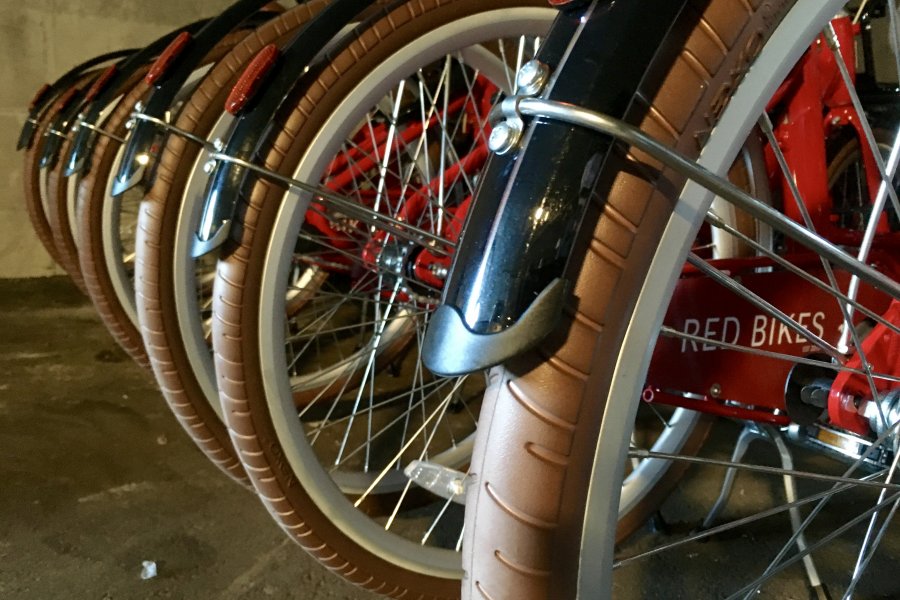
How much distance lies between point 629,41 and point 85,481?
1284 millimetres

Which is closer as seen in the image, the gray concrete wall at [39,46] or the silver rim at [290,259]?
the silver rim at [290,259]

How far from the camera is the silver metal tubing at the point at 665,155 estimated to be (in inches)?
13.4

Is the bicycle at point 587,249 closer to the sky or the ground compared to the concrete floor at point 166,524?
closer to the sky

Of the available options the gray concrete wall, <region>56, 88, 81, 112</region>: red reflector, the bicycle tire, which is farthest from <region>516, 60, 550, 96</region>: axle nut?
the gray concrete wall

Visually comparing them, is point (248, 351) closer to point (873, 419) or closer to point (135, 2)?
point (873, 419)

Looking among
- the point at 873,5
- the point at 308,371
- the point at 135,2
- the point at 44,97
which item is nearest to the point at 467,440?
the point at 308,371

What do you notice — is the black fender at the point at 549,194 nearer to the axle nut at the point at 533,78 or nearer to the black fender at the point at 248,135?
the axle nut at the point at 533,78

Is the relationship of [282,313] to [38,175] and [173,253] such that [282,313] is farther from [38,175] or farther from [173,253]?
[38,175]

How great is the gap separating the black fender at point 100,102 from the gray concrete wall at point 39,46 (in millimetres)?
1216

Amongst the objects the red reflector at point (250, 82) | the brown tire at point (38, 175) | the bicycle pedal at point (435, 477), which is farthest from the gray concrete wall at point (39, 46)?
the bicycle pedal at point (435, 477)

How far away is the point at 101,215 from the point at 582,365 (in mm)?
1222

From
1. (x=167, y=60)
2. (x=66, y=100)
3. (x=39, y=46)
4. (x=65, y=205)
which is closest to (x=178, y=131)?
(x=167, y=60)

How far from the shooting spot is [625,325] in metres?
0.39

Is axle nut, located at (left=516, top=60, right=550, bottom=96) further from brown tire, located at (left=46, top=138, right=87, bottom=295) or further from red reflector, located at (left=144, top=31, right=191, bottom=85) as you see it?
brown tire, located at (left=46, top=138, right=87, bottom=295)
